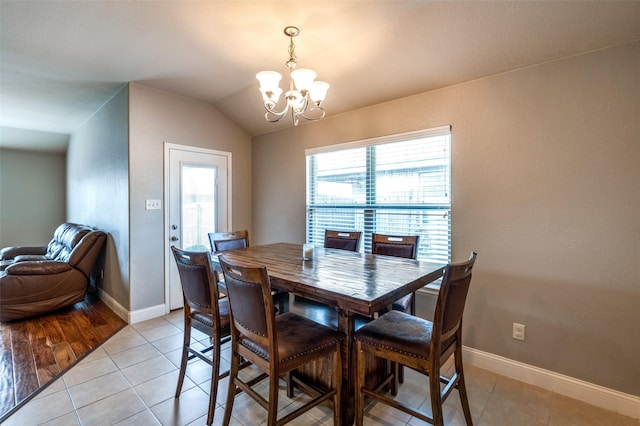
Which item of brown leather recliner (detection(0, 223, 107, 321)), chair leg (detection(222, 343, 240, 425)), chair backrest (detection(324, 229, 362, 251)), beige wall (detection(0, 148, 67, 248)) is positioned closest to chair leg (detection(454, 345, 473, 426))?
chair leg (detection(222, 343, 240, 425))

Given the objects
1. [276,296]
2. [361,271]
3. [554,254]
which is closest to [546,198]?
[554,254]

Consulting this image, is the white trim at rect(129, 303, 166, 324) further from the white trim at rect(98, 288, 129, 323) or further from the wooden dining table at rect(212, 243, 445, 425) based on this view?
the wooden dining table at rect(212, 243, 445, 425)

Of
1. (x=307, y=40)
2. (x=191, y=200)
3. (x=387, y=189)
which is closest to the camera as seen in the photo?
(x=307, y=40)

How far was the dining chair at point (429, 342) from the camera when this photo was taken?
4.66 ft

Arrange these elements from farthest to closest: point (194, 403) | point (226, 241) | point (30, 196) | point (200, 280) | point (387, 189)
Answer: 1. point (30, 196)
2. point (387, 189)
3. point (226, 241)
4. point (194, 403)
5. point (200, 280)

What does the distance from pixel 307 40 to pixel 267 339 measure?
2.21 m

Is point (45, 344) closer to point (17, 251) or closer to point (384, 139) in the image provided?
point (17, 251)

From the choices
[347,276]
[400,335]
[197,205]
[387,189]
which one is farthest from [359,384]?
[197,205]

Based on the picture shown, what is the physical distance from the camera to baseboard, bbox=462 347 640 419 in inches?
74.7

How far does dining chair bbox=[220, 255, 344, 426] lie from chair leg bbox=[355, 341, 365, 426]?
99mm

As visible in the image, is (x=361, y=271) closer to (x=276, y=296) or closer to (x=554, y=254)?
(x=276, y=296)

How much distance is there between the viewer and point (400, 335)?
159 cm

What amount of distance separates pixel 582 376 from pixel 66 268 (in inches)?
202

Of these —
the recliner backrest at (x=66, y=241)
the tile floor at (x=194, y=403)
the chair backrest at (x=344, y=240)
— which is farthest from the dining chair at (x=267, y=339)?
the recliner backrest at (x=66, y=241)
